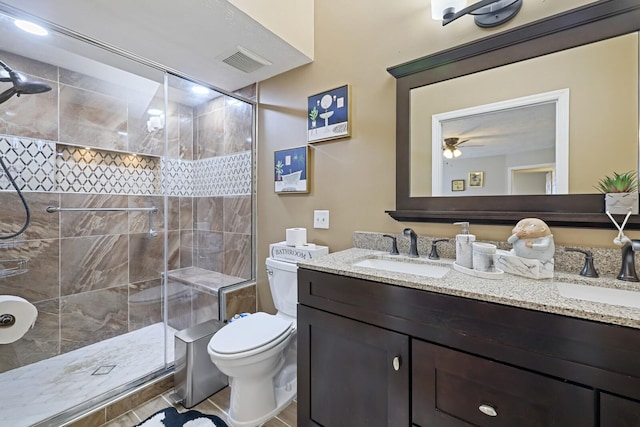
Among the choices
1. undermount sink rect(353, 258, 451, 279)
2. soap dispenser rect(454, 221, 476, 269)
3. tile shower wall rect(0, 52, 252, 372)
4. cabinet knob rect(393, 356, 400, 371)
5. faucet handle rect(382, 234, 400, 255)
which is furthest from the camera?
tile shower wall rect(0, 52, 252, 372)

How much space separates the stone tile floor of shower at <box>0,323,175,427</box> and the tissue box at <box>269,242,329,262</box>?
1063 millimetres

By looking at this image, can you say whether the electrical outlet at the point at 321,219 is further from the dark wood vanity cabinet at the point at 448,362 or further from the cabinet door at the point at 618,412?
the cabinet door at the point at 618,412

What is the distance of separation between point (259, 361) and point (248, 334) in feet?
0.50

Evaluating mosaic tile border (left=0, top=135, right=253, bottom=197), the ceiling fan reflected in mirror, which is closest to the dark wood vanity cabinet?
the ceiling fan reflected in mirror

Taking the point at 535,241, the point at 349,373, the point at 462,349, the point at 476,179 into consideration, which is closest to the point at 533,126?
the point at 476,179

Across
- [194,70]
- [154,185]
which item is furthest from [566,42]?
[154,185]

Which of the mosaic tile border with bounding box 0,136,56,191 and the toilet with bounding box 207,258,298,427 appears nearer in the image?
the toilet with bounding box 207,258,298,427

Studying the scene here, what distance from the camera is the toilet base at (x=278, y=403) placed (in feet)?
4.71

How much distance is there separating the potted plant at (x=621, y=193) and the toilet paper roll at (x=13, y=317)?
9.25ft

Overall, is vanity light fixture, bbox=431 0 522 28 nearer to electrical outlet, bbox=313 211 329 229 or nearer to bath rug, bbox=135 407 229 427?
electrical outlet, bbox=313 211 329 229

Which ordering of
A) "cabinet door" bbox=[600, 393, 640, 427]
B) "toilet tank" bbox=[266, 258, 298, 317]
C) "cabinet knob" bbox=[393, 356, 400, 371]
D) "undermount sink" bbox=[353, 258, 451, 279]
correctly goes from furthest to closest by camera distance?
"toilet tank" bbox=[266, 258, 298, 317] → "undermount sink" bbox=[353, 258, 451, 279] → "cabinet knob" bbox=[393, 356, 400, 371] → "cabinet door" bbox=[600, 393, 640, 427]

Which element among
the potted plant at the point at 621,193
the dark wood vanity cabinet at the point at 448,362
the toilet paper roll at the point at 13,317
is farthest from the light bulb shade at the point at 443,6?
the toilet paper roll at the point at 13,317

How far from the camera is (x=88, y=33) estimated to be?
1634 millimetres

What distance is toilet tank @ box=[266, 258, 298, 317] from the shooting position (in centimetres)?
→ 173
